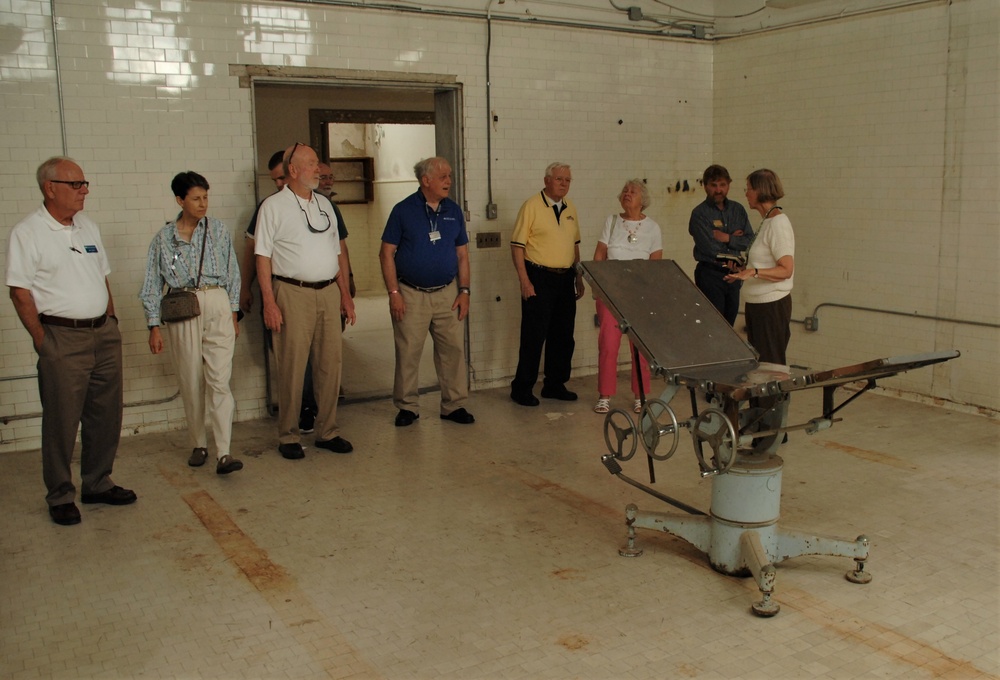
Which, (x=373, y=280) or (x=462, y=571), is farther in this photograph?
(x=373, y=280)

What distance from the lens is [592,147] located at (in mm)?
7211

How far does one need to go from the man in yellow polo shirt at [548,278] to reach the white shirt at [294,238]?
1.53m

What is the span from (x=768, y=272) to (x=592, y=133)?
2.82m

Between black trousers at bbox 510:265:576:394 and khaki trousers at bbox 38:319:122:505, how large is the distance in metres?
2.80

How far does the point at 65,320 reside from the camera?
165 inches

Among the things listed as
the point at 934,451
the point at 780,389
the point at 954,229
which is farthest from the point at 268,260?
the point at 954,229

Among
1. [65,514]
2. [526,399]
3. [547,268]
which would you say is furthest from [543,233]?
[65,514]

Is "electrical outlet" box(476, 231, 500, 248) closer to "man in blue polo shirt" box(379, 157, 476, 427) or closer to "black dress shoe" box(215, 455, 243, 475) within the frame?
"man in blue polo shirt" box(379, 157, 476, 427)

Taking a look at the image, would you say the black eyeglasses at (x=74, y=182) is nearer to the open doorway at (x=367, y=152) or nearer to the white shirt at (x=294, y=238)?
the white shirt at (x=294, y=238)

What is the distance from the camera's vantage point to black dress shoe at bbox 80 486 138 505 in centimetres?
454

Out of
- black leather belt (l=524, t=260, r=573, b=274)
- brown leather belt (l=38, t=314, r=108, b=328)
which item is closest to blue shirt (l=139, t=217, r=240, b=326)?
brown leather belt (l=38, t=314, r=108, b=328)

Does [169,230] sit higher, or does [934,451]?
[169,230]

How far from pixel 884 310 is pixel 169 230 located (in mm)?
4789

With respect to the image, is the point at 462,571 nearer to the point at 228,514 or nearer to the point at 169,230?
the point at 228,514
